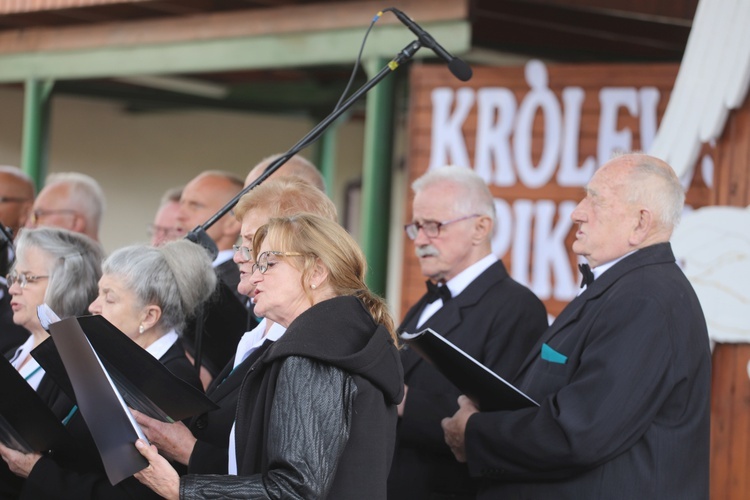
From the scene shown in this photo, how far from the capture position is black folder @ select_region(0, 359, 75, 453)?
2750mm

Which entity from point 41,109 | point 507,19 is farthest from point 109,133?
point 507,19

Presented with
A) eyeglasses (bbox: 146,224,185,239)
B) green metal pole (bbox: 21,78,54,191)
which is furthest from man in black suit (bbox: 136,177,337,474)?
green metal pole (bbox: 21,78,54,191)

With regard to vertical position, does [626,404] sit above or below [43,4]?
below

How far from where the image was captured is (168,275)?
128 inches

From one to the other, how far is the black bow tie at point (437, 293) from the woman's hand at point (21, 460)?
1489 mm

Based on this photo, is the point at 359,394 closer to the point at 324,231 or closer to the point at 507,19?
the point at 324,231

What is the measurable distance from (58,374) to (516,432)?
128 cm

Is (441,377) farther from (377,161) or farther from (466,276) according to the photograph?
(377,161)

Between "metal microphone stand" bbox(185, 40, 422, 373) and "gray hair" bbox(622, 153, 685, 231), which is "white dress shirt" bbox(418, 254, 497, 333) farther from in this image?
"gray hair" bbox(622, 153, 685, 231)

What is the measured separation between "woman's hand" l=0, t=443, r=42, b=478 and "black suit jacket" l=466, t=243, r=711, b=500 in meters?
1.34

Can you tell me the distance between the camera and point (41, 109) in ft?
27.8

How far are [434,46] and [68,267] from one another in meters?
1.48

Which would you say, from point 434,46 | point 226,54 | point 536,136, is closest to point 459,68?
point 434,46

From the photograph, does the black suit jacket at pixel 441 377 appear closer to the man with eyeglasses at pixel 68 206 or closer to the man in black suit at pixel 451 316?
the man in black suit at pixel 451 316
